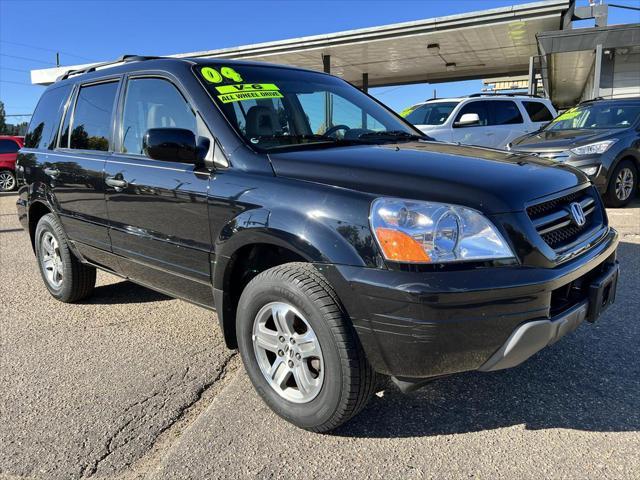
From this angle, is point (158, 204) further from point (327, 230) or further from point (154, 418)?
point (327, 230)

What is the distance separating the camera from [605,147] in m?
7.78

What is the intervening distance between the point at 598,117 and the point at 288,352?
8.31m

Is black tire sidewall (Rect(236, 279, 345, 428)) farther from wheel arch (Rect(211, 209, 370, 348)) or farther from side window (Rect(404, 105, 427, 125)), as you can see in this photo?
side window (Rect(404, 105, 427, 125))

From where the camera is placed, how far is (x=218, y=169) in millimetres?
2801

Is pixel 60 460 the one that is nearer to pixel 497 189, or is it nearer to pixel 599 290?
pixel 497 189

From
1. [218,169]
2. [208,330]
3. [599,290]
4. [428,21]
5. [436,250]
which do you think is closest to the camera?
[436,250]

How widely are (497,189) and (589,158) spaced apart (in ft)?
20.9

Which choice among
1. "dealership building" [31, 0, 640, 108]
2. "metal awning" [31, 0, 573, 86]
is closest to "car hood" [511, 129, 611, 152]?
"dealership building" [31, 0, 640, 108]

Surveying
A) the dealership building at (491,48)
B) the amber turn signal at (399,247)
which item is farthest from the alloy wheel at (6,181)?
the amber turn signal at (399,247)

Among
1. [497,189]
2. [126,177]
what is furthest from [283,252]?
[126,177]

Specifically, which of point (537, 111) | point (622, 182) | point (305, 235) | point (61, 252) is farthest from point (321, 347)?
point (537, 111)

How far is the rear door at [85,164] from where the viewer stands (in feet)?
12.3

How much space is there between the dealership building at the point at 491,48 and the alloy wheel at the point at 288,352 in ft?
41.6

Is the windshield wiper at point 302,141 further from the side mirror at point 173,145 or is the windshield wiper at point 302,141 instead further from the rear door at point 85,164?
the rear door at point 85,164
